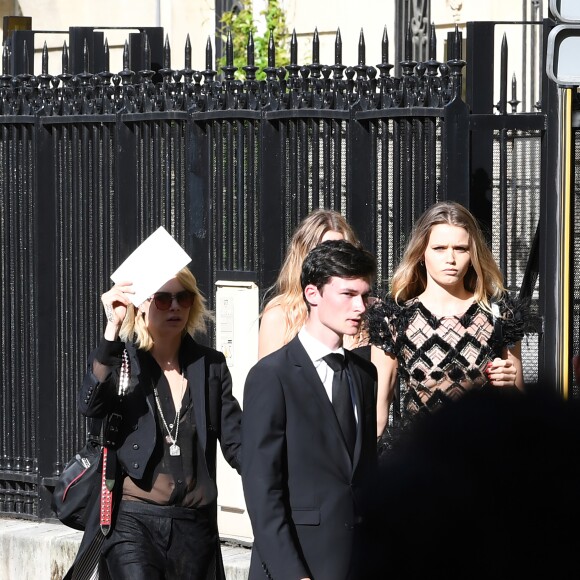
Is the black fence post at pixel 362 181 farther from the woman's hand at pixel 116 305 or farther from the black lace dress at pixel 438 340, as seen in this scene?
the woman's hand at pixel 116 305

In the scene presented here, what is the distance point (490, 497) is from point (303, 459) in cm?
302

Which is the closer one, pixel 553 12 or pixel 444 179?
pixel 553 12

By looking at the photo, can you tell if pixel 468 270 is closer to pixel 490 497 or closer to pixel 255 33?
pixel 490 497

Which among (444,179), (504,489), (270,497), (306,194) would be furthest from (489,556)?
(306,194)

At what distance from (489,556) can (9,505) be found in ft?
24.0

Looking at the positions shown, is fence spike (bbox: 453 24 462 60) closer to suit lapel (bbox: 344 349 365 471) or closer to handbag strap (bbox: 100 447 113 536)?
suit lapel (bbox: 344 349 365 471)

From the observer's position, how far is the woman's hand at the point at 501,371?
5.50 meters

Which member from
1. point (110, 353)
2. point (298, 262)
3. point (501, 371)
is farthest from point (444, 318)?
point (110, 353)

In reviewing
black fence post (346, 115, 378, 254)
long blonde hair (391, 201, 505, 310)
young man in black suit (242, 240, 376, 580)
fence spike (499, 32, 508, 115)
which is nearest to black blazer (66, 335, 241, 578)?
young man in black suit (242, 240, 376, 580)

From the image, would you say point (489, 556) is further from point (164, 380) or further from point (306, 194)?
point (306, 194)

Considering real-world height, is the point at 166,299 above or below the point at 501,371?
above

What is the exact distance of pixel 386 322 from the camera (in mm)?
5832

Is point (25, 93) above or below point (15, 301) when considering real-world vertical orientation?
above

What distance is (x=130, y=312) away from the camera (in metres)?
5.46
